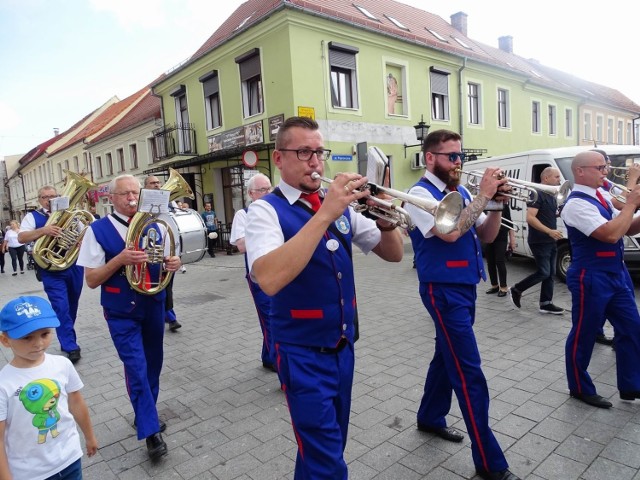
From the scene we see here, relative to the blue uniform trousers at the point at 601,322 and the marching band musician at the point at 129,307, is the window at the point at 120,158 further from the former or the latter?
the blue uniform trousers at the point at 601,322

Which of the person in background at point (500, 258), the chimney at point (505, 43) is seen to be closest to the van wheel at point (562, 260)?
the person in background at point (500, 258)

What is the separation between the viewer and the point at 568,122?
26375 mm

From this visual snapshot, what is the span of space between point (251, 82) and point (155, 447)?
14729mm

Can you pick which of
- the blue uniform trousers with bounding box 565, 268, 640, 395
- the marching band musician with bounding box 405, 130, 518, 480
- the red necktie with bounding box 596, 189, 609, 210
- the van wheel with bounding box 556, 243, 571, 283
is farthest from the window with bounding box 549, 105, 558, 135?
the marching band musician with bounding box 405, 130, 518, 480

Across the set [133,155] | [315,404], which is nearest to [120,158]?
[133,155]

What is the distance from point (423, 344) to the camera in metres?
5.13

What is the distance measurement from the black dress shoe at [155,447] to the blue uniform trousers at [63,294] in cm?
290

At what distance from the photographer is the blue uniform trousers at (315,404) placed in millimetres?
1902

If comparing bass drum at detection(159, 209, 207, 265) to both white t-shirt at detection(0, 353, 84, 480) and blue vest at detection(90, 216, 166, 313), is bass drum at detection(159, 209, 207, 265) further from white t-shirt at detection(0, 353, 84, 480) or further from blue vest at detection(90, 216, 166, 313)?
white t-shirt at detection(0, 353, 84, 480)

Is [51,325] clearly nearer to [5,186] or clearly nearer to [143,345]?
[143,345]

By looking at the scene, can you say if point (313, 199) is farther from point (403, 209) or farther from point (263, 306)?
point (263, 306)

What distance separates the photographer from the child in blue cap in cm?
198

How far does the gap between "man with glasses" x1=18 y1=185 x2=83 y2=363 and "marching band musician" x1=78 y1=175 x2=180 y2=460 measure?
245cm

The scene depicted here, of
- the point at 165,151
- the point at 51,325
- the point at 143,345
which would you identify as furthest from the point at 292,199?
the point at 165,151
